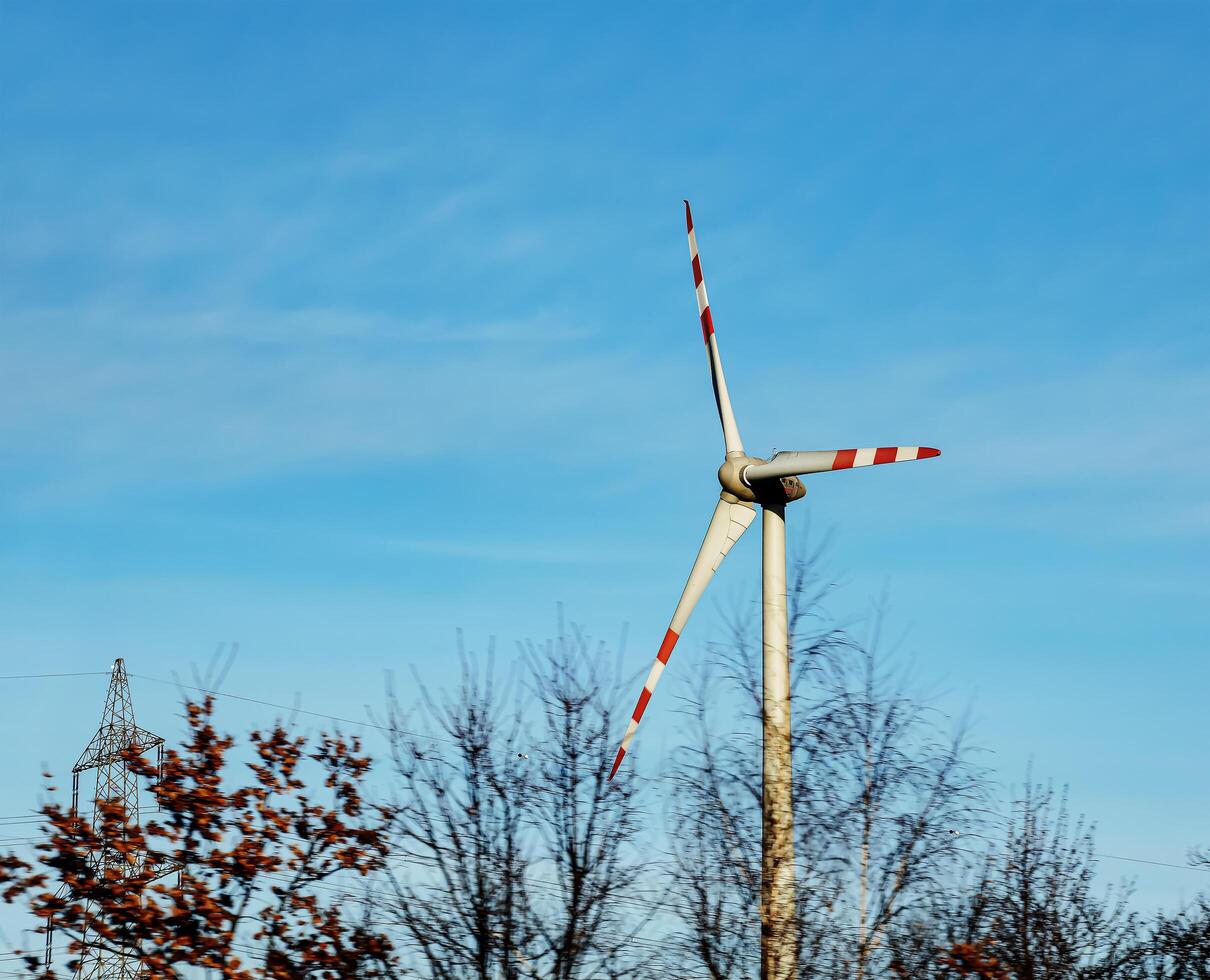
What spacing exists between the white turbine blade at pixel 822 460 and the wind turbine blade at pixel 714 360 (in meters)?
0.95

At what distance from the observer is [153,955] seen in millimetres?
17375

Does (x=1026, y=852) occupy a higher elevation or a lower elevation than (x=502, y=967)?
higher

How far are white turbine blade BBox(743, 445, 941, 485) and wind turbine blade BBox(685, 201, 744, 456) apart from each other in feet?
3.13

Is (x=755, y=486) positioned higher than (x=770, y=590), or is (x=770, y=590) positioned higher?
(x=755, y=486)

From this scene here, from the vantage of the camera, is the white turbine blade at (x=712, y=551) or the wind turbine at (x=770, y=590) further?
the white turbine blade at (x=712, y=551)

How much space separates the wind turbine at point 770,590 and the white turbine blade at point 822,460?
0.05 ft

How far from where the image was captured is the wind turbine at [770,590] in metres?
18.9

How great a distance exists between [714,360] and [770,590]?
5.50m

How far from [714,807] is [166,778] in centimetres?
754

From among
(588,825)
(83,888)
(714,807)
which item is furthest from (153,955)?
(714,807)

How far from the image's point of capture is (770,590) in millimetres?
23500

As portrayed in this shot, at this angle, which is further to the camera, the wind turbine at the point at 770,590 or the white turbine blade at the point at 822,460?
the white turbine blade at the point at 822,460

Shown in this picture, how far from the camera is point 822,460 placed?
2466 cm

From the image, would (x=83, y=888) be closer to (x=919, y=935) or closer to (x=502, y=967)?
(x=502, y=967)
